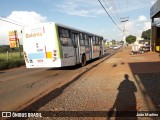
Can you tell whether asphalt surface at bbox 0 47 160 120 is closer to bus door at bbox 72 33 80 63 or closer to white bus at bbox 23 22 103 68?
white bus at bbox 23 22 103 68

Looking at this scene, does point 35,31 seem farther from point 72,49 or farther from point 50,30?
point 72,49

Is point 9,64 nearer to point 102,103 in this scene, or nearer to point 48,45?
point 48,45

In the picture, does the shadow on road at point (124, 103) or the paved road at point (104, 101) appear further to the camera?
the paved road at point (104, 101)

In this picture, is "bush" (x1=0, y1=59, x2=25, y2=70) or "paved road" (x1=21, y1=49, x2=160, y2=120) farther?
"bush" (x1=0, y1=59, x2=25, y2=70)

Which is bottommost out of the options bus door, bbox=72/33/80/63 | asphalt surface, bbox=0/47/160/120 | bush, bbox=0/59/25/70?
bush, bbox=0/59/25/70

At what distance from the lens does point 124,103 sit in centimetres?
695

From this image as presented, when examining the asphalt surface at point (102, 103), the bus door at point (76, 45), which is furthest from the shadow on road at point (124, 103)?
the bus door at point (76, 45)

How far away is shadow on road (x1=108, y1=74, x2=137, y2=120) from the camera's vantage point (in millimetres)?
6012

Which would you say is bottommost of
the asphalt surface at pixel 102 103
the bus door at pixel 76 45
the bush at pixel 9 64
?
the bush at pixel 9 64

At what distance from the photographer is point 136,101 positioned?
7.13 meters

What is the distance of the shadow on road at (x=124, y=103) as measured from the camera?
601 cm

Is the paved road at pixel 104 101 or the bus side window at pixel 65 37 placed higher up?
the bus side window at pixel 65 37

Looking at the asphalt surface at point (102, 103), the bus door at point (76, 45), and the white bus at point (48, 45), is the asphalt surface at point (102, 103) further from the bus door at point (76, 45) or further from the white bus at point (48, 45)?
the bus door at point (76, 45)

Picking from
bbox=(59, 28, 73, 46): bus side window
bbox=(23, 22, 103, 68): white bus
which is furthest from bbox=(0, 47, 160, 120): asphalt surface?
bbox=(59, 28, 73, 46): bus side window
